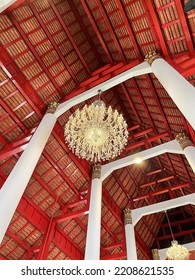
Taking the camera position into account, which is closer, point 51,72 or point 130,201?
point 51,72

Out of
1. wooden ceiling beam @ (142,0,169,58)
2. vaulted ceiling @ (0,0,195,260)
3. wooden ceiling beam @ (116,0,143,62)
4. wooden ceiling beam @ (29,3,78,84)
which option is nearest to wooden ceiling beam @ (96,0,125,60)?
vaulted ceiling @ (0,0,195,260)

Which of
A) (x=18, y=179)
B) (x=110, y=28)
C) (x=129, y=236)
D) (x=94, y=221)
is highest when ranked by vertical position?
(x=110, y=28)

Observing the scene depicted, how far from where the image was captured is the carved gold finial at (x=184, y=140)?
658 cm

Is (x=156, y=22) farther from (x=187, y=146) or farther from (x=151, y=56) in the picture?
(x=187, y=146)

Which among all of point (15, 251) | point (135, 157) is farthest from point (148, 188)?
point (15, 251)

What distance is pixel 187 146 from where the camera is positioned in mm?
6504

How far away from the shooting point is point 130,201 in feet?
33.1

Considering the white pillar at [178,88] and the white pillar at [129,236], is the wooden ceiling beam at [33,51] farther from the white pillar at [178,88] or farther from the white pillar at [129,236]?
the white pillar at [129,236]

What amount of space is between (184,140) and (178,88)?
10.5 ft

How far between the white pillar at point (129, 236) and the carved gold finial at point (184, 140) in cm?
388

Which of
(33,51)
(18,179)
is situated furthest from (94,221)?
(33,51)

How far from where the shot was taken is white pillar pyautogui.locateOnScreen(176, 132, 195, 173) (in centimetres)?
604

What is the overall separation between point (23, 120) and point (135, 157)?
12.1 ft
